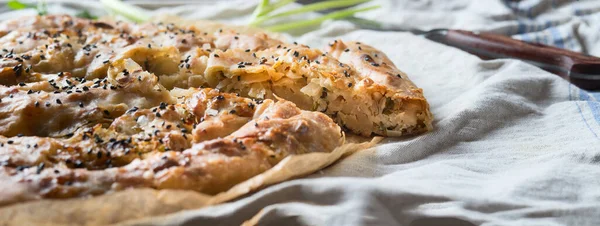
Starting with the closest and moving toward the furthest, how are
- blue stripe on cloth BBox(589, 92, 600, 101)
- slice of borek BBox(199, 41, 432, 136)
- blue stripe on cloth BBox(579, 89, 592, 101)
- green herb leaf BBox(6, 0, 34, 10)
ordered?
1. slice of borek BBox(199, 41, 432, 136)
2. blue stripe on cloth BBox(579, 89, 592, 101)
3. blue stripe on cloth BBox(589, 92, 600, 101)
4. green herb leaf BBox(6, 0, 34, 10)

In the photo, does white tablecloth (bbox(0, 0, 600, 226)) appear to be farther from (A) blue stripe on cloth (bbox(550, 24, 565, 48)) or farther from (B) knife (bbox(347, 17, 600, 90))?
(B) knife (bbox(347, 17, 600, 90))

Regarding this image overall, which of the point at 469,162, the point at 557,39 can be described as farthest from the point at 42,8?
the point at 557,39

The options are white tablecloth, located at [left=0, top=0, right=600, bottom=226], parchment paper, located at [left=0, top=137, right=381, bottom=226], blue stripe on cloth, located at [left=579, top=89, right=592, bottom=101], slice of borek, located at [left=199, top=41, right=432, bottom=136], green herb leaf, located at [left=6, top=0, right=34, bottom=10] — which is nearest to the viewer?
parchment paper, located at [left=0, top=137, right=381, bottom=226]

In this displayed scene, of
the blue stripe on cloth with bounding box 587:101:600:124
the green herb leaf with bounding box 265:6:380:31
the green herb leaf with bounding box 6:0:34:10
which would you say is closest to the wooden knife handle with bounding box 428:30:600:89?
the blue stripe on cloth with bounding box 587:101:600:124

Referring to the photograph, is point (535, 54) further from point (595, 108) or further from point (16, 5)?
point (16, 5)

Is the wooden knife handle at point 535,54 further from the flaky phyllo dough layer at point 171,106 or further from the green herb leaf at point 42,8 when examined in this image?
the green herb leaf at point 42,8

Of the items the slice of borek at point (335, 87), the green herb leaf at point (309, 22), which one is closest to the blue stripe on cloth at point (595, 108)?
the slice of borek at point (335, 87)

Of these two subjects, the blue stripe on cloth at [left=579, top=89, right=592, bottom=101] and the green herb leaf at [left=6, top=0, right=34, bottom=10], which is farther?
the green herb leaf at [left=6, top=0, right=34, bottom=10]

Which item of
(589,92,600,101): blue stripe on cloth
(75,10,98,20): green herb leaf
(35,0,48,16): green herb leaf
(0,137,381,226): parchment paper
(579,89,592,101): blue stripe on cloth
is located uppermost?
(0,137,381,226): parchment paper

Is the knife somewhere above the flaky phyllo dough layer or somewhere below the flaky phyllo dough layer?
below
